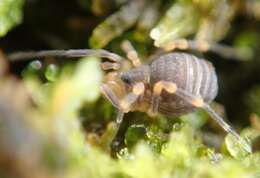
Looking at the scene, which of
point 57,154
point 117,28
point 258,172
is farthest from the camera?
point 117,28

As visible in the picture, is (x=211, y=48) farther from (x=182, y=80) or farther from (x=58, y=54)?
(x=58, y=54)

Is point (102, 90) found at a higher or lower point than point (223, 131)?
higher

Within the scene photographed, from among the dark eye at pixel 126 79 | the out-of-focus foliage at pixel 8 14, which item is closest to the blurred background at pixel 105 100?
the out-of-focus foliage at pixel 8 14

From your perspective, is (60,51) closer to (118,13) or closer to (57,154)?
(118,13)

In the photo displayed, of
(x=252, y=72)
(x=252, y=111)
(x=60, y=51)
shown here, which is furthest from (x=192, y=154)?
(x=252, y=72)

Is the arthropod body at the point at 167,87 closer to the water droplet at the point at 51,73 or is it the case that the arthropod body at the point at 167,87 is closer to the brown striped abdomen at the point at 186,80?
the brown striped abdomen at the point at 186,80

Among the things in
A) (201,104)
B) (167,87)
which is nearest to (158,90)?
(167,87)
